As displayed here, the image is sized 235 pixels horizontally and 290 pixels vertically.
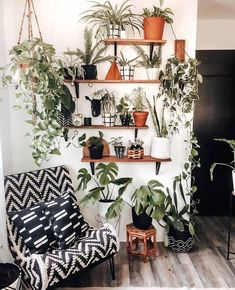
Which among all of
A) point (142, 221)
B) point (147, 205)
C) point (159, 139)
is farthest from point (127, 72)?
point (142, 221)

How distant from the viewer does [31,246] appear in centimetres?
219

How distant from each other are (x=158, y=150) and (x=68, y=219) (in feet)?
3.19

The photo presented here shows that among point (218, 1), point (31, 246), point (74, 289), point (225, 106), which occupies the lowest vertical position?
point (74, 289)

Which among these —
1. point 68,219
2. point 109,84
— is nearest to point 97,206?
point 68,219

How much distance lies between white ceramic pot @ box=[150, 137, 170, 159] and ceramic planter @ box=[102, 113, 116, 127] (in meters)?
0.40

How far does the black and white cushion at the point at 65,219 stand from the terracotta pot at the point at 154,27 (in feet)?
4.85

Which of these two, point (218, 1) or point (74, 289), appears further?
point (218, 1)

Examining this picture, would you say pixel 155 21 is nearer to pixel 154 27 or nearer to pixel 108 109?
pixel 154 27

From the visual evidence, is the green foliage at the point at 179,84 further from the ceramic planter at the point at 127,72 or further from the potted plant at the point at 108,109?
the potted plant at the point at 108,109

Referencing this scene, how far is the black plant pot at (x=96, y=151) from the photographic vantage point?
2699mm

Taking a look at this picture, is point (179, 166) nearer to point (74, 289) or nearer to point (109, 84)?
point (109, 84)

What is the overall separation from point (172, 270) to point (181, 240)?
0.33 meters

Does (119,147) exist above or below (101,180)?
above

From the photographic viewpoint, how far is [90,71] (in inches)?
103
